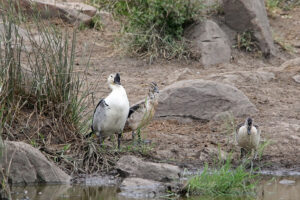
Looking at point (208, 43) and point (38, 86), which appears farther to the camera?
point (208, 43)

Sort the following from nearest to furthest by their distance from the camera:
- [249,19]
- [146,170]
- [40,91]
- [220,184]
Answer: [220,184] → [146,170] → [40,91] → [249,19]

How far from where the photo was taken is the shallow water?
21.5 ft

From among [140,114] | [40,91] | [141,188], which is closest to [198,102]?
[140,114]

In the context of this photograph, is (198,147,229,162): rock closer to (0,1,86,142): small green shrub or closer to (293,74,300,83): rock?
(0,1,86,142): small green shrub

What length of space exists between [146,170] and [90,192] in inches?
28.2

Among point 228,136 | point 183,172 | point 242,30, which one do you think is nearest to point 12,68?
point 183,172

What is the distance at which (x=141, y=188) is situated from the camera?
6688 millimetres

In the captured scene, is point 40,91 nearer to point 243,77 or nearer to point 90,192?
point 90,192

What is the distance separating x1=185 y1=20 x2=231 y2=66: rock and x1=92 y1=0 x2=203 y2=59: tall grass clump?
0.20 meters

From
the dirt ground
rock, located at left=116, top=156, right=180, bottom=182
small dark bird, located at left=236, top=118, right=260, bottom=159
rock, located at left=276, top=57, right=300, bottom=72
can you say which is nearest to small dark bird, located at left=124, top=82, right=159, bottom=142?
the dirt ground

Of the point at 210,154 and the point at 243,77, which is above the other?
the point at 243,77

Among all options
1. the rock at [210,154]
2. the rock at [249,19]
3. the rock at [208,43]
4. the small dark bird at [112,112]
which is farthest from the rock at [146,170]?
the rock at [249,19]

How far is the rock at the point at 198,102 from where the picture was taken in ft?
31.3

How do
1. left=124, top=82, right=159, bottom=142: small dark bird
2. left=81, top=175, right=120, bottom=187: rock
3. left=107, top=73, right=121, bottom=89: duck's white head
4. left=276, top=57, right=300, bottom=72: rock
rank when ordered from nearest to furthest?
1. left=81, top=175, right=120, bottom=187: rock
2. left=107, top=73, right=121, bottom=89: duck's white head
3. left=124, top=82, right=159, bottom=142: small dark bird
4. left=276, top=57, right=300, bottom=72: rock
